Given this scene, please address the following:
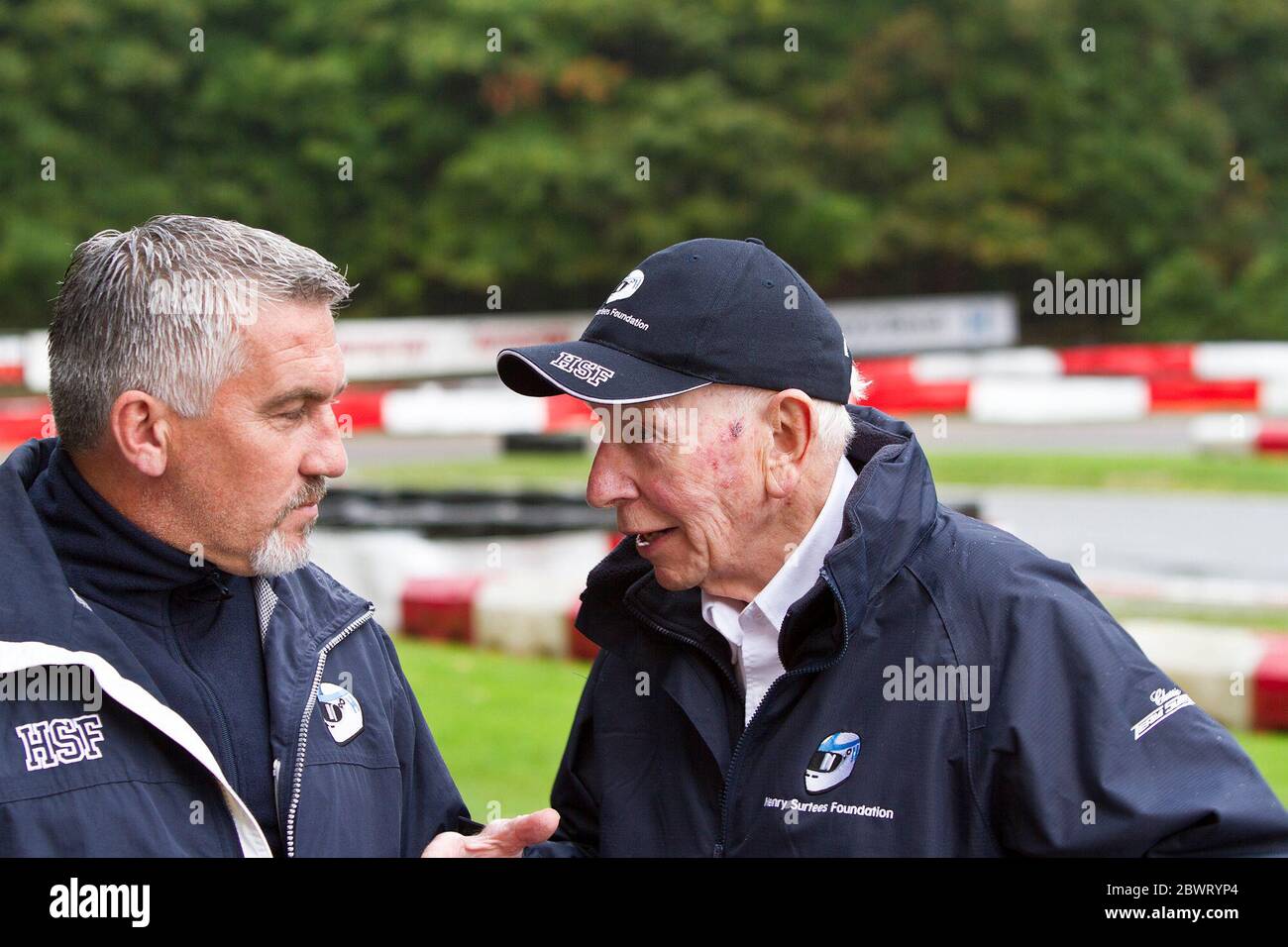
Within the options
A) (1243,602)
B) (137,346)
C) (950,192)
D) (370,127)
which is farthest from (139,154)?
(137,346)

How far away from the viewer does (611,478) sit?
8.65 feet

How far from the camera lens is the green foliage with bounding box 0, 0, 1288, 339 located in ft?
86.7

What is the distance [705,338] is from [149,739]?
43.0 inches

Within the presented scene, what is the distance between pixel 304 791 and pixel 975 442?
14163 millimetres

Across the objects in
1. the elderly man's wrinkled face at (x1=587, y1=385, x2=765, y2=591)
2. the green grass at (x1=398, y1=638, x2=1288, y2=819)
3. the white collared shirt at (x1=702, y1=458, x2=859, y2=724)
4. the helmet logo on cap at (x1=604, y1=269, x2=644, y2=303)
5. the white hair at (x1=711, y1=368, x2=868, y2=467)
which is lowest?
the green grass at (x1=398, y1=638, x2=1288, y2=819)

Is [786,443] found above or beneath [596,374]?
beneath

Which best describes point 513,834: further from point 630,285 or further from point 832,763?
point 630,285

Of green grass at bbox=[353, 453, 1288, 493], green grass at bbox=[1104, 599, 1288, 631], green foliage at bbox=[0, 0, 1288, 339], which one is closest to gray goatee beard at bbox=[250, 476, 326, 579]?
green grass at bbox=[1104, 599, 1288, 631]

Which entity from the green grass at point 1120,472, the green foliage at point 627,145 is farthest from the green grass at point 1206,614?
the green foliage at point 627,145

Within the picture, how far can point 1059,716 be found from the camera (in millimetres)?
2254

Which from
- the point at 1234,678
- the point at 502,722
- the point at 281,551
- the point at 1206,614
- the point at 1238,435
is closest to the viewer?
the point at 281,551

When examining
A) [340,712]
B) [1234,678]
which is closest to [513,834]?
[340,712]

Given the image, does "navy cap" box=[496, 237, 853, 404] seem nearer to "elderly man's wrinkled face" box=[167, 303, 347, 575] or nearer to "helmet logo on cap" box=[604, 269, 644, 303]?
"helmet logo on cap" box=[604, 269, 644, 303]

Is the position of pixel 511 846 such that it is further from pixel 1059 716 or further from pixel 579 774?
pixel 1059 716
